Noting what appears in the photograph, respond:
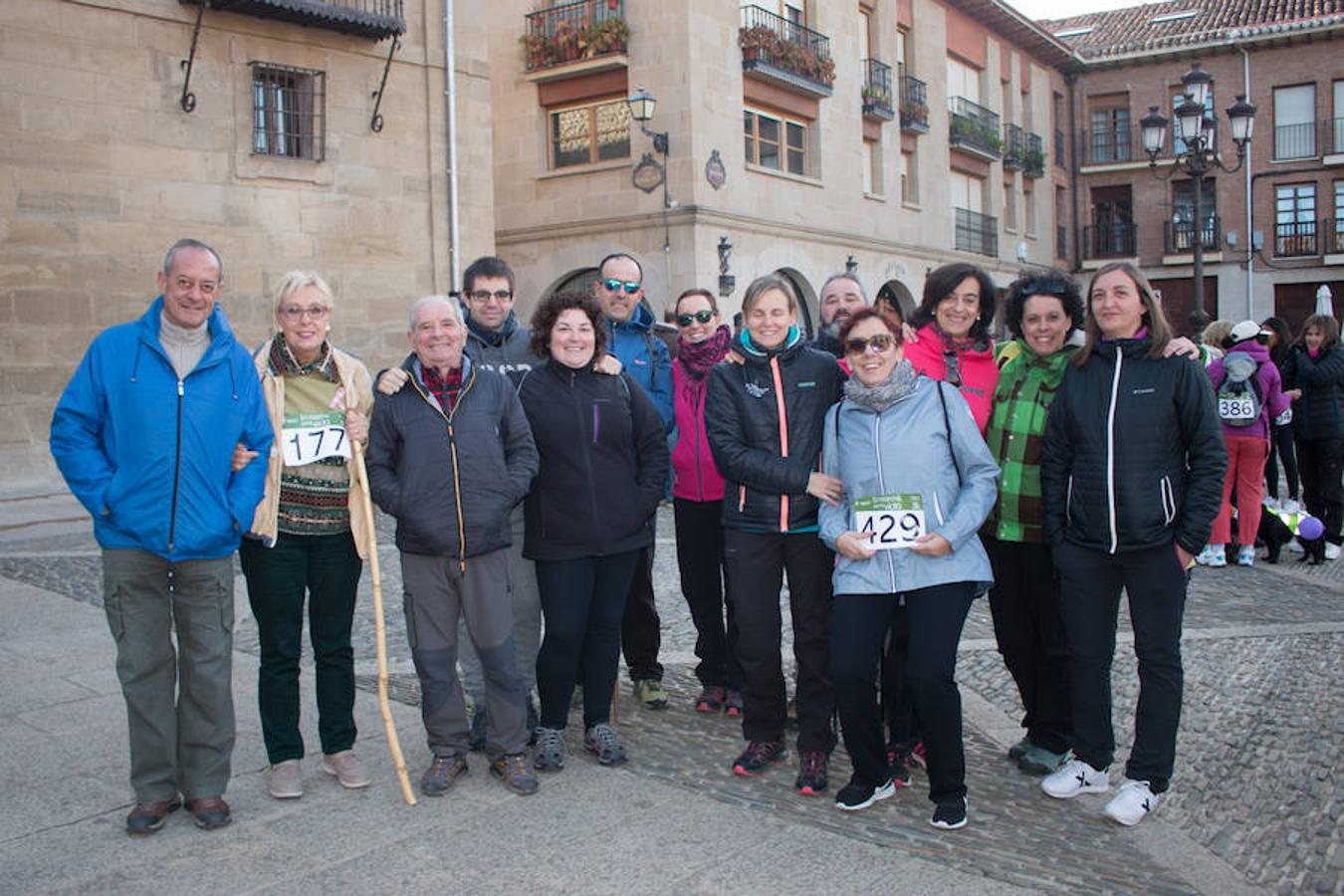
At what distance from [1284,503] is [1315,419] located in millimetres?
918

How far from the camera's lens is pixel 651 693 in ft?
18.7

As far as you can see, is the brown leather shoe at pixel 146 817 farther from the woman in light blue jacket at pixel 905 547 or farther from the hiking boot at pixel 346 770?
the woman in light blue jacket at pixel 905 547

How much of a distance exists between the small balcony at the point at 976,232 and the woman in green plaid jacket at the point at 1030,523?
88.7 feet

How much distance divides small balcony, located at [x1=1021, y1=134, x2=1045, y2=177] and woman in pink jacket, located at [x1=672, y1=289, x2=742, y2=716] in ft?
104

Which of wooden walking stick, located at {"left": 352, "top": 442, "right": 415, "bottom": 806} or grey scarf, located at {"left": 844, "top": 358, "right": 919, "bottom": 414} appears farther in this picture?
wooden walking stick, located at {"left": 352, "top": 442, "right": 415, "bottom": 806}

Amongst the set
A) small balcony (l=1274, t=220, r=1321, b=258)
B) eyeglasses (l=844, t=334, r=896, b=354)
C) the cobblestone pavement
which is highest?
small balcony (l=1274, t=220, r=1321, b=258)

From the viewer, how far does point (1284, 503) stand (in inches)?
388

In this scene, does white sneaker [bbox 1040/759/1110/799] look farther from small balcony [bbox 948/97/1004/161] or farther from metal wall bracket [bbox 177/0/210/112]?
small balcony [bbox 948/97/1004/161]

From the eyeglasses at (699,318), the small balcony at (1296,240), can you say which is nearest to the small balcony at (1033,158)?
the small balcony at (1296,240)

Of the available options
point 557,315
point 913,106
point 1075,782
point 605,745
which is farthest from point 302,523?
point 913,106

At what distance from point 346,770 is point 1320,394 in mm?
9137

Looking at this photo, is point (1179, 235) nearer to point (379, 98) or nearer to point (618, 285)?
point (379, 98)

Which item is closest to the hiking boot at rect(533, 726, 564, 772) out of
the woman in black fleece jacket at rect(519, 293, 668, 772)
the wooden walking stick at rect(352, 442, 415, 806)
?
the woman in black fleece jacket at rect(519, 293, 668, 772)

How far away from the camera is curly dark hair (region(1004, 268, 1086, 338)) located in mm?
4746
